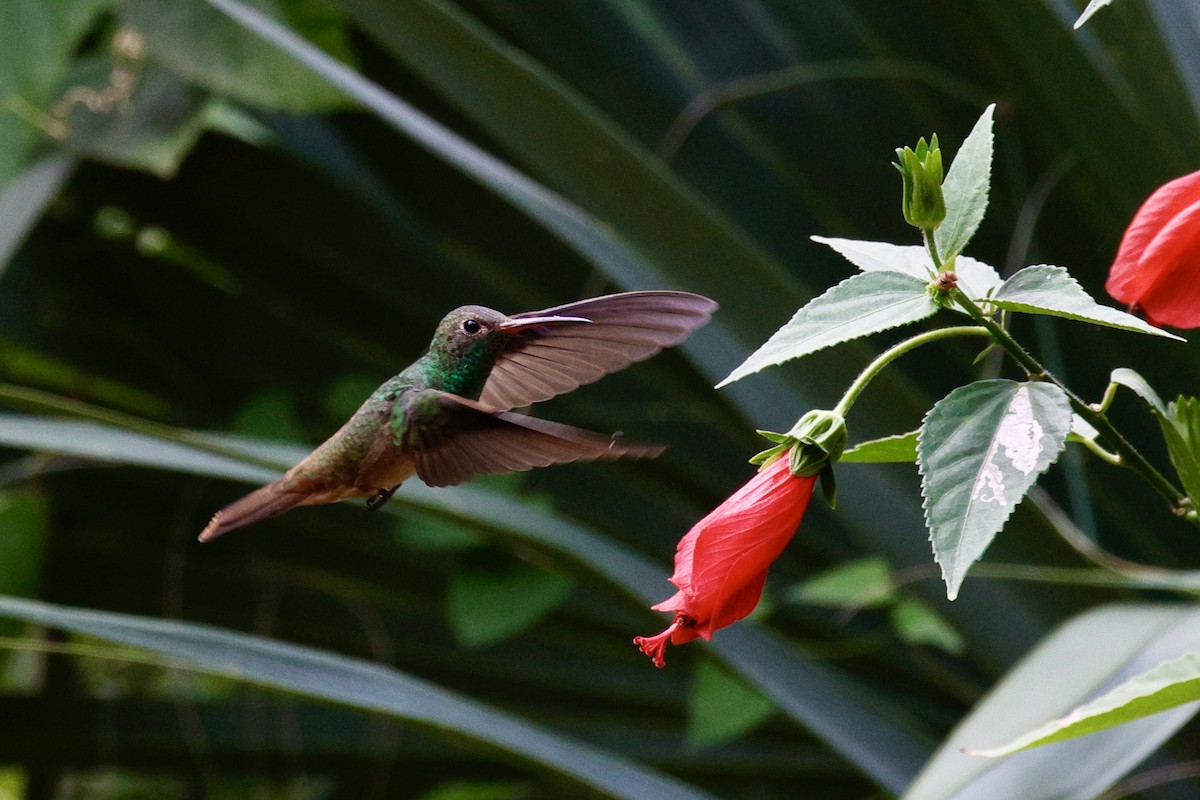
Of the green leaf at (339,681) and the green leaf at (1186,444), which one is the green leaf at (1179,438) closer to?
the green leaf at (1186,444)

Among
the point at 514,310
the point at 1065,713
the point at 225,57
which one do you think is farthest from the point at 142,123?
the point at 1065,713

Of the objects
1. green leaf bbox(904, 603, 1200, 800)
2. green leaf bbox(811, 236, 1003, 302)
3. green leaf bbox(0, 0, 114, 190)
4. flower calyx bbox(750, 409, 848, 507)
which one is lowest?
green leaf bbox(904, 603, 1200, 800)

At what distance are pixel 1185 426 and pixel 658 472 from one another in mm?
850

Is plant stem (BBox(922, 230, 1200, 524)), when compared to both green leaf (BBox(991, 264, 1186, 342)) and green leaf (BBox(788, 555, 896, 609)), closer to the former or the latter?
green leaf (BBox(991, 264, 1186, 342))

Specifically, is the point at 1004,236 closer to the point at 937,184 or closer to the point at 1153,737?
the point at 1153,737

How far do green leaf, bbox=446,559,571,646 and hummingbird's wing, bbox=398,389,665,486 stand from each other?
0.59m

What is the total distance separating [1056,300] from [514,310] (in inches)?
35.3

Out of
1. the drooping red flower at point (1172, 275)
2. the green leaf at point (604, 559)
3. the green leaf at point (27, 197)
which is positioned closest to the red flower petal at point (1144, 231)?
the drooping red flower at point (1172, 275)

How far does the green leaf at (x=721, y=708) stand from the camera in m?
0.97

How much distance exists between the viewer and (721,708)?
0.98 meters

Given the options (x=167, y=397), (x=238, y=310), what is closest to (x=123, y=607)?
(x=167, y=397)

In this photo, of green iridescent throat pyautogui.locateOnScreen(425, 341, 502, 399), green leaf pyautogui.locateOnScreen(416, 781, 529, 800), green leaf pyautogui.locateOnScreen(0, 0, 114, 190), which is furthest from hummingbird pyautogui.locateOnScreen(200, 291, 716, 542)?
green leaf pyautogui.locateOnScreen(0, 0, 114, 190)

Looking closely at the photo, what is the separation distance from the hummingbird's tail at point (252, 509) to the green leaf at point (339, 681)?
159mm

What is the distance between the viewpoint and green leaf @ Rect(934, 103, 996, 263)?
1.06 feet
